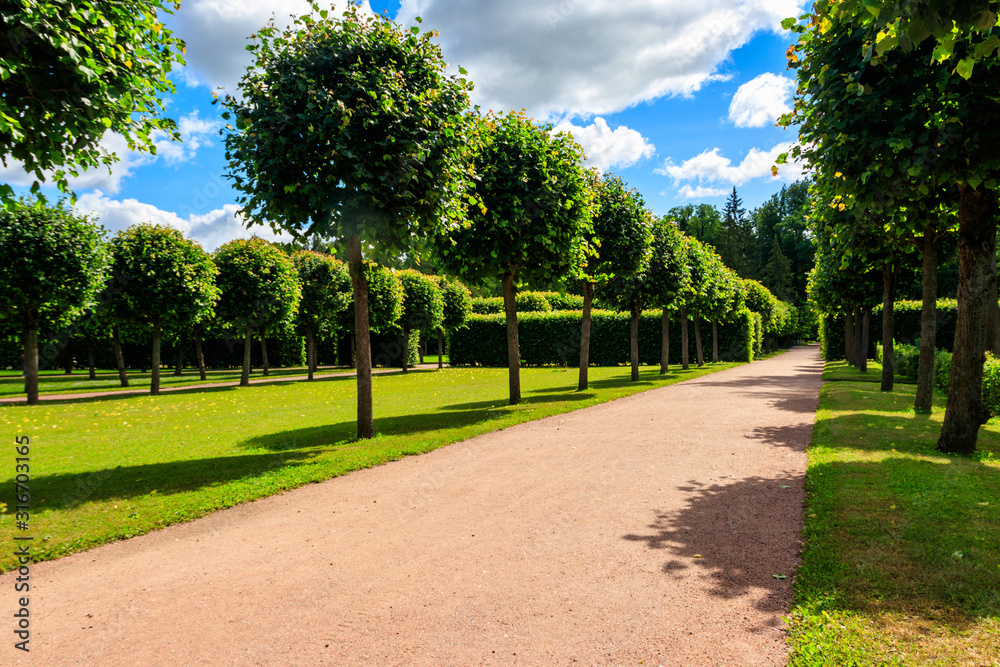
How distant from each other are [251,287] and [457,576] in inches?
992

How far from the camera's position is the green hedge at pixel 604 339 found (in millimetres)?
36781

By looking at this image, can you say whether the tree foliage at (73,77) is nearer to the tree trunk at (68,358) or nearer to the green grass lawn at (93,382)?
the green grass lawn at (93,382)

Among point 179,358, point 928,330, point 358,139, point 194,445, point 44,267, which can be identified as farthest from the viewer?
point 179,358

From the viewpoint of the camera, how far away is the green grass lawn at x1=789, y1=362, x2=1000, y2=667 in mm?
3164

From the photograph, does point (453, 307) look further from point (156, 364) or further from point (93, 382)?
point (93, 382)

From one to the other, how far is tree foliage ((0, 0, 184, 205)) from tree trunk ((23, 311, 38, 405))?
53.2 feet

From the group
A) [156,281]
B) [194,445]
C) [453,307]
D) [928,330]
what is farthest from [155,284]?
[928,330]

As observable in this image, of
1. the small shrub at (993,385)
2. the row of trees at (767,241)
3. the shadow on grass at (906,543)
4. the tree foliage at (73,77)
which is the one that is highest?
the row of trees at (767,241)

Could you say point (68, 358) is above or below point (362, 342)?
below

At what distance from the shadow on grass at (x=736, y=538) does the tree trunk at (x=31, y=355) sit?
2217 centimetres

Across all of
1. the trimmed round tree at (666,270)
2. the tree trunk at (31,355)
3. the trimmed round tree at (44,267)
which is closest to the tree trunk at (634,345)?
the trimmed round tree at (666,270)

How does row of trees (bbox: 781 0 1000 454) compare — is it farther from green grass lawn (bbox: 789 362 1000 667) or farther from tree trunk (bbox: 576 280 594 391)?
tree trunk (bbox: 576 280 594 391)

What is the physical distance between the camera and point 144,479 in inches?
293

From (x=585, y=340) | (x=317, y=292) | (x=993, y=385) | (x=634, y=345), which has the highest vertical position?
(x=317, y=292)
